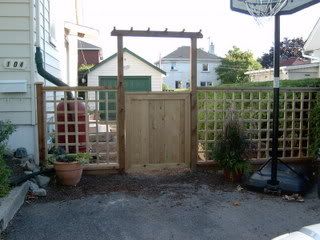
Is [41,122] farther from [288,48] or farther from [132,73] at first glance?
[288,48]

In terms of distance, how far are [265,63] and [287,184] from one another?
153ft

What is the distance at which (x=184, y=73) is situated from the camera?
155 ft

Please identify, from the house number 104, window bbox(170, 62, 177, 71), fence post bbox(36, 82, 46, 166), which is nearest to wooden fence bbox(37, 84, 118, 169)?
fence post bbox(36, 82, 46, 166)

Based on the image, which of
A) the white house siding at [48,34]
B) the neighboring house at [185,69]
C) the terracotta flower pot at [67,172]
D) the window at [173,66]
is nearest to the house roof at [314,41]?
the white house siding at [48,34]

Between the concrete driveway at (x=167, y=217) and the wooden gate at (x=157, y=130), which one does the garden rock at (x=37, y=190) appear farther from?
the wooden gate at (x=157, y=130)

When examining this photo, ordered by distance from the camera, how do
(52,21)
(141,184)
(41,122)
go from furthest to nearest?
(52,21) → (41,122) → (141,184)

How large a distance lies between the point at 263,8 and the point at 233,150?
2128 mm

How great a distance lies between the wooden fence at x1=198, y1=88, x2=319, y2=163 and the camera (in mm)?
6850

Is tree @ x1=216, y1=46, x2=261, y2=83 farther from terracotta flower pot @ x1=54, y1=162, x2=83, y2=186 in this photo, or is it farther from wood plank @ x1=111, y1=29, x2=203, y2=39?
terracotta flower pot @ x1=54, y1=162, x2=83, y2=186

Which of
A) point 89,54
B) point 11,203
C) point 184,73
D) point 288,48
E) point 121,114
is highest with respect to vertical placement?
point 288,48

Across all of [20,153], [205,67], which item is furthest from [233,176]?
[205,67]

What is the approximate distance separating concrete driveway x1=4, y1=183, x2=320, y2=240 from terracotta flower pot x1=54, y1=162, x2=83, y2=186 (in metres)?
0.55

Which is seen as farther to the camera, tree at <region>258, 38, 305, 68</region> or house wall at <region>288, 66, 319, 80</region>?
tree at <region>258, 38, 305, 68</region>

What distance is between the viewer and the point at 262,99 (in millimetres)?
6988
